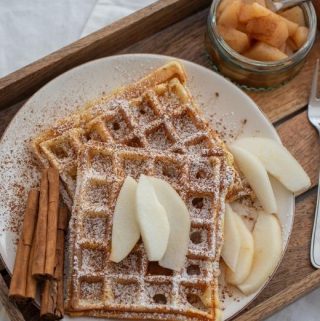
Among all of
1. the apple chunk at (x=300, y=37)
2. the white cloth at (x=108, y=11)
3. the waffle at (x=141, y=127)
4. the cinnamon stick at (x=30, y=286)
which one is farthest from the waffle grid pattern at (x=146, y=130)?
the white cloth at (x=108, y=11)

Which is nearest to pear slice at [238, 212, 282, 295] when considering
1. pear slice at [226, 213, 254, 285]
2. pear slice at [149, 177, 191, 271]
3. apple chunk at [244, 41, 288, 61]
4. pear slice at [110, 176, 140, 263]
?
pear slice at [226, 213, 254, 285]

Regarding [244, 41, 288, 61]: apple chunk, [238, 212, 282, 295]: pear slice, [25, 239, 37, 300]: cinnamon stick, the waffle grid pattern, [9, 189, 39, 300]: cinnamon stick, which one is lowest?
[238, 212, 282, 295]: pear slice

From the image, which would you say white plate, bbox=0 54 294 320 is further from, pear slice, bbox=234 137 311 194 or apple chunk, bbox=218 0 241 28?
apple chunk, bbox=218 0 241 28

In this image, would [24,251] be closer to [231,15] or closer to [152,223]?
[152,223]

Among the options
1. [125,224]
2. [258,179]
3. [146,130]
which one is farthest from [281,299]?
[146,130]

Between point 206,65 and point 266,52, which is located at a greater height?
point 266,52

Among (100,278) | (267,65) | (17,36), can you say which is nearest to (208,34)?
(267,65)
